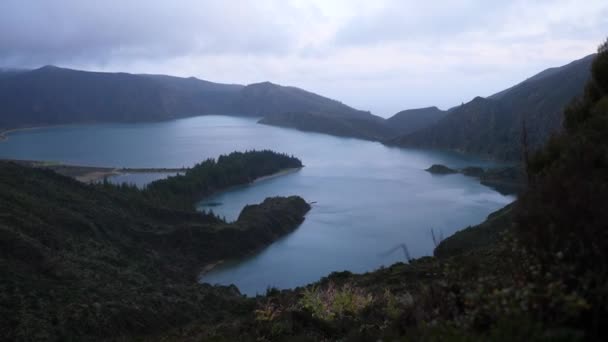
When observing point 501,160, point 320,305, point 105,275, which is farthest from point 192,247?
point 501,160

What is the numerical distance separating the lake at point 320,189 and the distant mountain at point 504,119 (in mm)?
3921

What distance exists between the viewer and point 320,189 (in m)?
51.8

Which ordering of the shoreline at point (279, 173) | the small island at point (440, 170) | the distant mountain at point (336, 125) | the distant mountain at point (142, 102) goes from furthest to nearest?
the distant mountain at point (142, 102) → the distant mountain at point (336, 125) → the small island at point (440, 170) → the shoreline at point (279, 173)

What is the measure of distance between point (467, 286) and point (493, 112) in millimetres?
78919

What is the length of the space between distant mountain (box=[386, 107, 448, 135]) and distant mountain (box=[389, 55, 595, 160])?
22485 millimetres

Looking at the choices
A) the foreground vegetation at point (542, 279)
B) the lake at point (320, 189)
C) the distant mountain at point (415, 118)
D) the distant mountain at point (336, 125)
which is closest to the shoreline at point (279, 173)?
the lake at point (320, 189)

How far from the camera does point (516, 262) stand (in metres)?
3.68

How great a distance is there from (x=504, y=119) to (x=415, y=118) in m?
40.7

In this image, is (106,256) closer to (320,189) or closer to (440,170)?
(320,189)

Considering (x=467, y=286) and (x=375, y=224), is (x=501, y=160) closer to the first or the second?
(x=375, y=224)

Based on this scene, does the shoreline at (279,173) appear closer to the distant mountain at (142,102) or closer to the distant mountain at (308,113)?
the distant mountain at (308,113)

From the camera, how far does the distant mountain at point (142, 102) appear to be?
109 meters

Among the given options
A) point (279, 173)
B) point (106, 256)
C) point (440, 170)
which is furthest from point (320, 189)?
point (106, 256)

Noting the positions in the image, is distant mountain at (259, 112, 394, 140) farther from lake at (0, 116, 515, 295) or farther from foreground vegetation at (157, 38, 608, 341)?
foreground vegetation at (157, 38, 608, 341)
